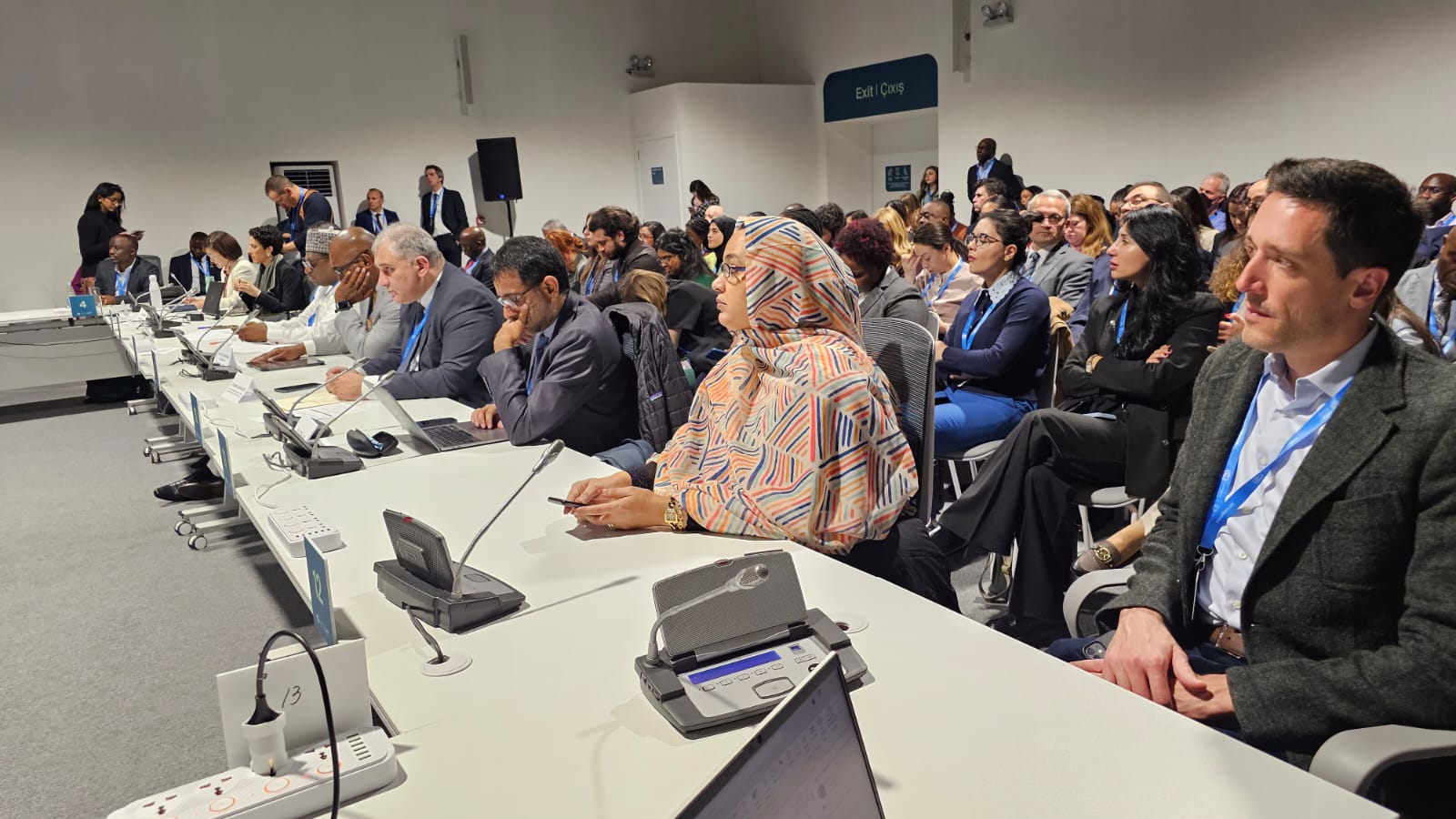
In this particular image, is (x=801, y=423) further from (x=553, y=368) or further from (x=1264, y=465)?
(x=553, y=368)

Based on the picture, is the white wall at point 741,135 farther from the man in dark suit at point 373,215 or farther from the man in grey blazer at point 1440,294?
the man in grey blazer at point 1440,294

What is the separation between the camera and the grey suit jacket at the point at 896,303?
3.61 metres

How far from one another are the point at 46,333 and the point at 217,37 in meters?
5.26

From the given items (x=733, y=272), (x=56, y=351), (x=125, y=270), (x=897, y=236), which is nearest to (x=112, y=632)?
(x=733, y=272)

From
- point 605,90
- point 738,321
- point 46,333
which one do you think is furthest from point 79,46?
point 738,321

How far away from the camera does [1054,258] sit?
4.84 m

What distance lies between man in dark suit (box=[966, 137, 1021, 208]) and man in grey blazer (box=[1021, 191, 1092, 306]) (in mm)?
4476

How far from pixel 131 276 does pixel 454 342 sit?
6027mm

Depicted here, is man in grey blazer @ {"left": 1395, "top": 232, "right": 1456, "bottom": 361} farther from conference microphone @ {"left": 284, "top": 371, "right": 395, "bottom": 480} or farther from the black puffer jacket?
conference microphone @ {"left": 284, "top": 371, "right": 395, "bottom": 480}

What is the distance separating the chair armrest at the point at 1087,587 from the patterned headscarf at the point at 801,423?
0.36 m

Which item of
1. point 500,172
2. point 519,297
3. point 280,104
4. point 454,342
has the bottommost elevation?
point 454,342

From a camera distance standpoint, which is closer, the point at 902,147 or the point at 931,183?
the point at 931,183

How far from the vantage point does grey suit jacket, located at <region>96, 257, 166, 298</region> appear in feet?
26.7

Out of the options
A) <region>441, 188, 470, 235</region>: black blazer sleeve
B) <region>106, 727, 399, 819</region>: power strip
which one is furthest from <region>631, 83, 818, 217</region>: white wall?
<region>106, 727, 399, 819</region>: power strip
